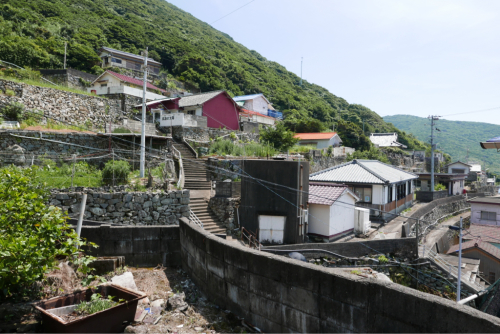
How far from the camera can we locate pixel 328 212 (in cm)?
1398

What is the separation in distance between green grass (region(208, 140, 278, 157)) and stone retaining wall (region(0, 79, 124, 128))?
7291 mm

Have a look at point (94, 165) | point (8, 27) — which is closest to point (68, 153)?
point (94, 165)

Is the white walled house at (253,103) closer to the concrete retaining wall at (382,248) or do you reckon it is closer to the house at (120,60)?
the house at (120,60)

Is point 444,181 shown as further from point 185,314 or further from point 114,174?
point 185,314

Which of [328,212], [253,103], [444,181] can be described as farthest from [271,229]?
[253,103]

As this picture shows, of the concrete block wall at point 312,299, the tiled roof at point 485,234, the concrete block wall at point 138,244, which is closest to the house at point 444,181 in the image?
the tiled roof at point 485,234

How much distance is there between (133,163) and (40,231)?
39.6ft

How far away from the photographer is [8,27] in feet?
105

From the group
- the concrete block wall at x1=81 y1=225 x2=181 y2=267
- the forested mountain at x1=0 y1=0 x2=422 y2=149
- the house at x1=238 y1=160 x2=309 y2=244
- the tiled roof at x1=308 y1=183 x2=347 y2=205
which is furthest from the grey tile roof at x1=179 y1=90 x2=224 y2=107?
the concrete block wall at x1=81 y1=225 x2=181 y2=267

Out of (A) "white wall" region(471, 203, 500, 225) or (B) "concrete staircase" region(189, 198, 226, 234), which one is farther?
(A) "white wall" region(471, 203, 500, 225)

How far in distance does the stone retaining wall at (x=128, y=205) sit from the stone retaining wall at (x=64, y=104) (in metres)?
8.38

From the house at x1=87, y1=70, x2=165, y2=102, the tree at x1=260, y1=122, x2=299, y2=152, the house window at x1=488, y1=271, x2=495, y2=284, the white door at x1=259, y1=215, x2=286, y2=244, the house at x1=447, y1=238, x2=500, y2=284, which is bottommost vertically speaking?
the house window at x1=488, y1=271, x2=495, y2=284

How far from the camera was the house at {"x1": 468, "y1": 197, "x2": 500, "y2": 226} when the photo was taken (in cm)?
2178

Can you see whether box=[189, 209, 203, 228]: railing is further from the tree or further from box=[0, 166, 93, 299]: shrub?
the tree
